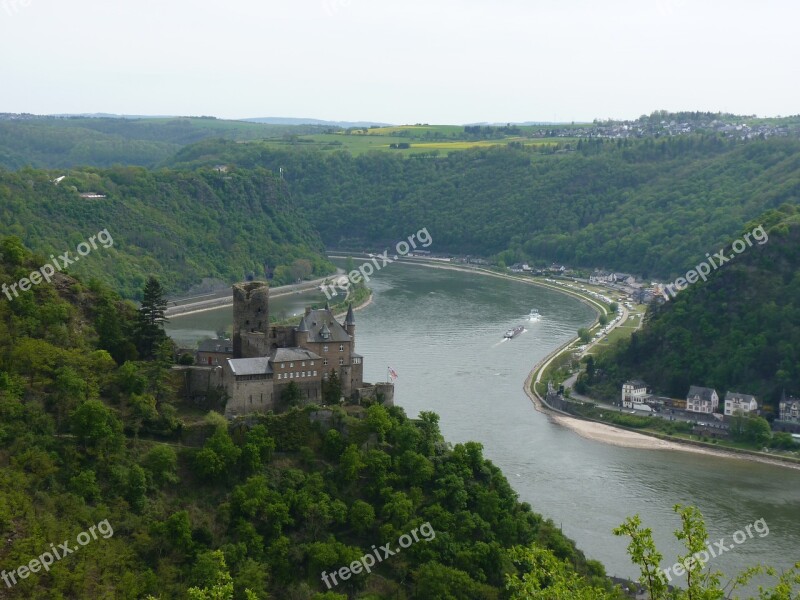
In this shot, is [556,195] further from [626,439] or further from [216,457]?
[216,457]

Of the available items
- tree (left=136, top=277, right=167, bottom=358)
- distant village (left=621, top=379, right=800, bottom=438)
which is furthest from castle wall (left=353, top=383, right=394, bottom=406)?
distant village (left=621, top=379, right=800, bottom=438)

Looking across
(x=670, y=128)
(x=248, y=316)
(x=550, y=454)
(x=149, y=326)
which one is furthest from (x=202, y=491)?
(x=670, y=128)

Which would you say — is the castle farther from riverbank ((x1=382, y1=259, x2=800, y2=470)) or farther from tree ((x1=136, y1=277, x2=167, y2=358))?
riverbank ((x1=382, y1=259, x2=800, y2=470))

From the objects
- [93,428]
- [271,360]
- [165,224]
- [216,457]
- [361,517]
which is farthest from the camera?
[165,224]

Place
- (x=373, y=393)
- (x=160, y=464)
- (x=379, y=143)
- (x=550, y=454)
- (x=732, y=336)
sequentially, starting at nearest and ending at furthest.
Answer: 1. (x=160, y=464)
2. (x=373, y=393)
3. (x=550, y=454)
4. (x=732, y=336)
5. (x=379, y=143)

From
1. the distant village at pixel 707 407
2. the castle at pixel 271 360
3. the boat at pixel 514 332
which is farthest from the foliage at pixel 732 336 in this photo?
the castle at pixel 271 360

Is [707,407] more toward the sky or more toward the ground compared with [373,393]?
more toward the ground

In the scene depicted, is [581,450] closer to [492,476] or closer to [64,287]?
[492,476]

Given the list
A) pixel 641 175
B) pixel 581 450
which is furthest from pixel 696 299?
pixel 641 175
